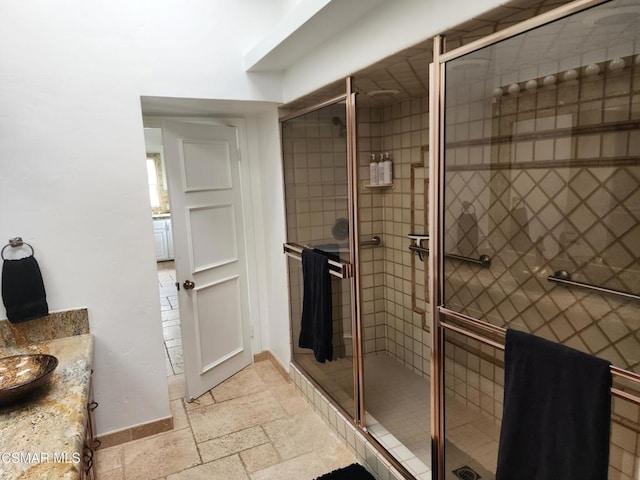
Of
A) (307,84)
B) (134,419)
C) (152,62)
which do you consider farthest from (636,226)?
(134,419)

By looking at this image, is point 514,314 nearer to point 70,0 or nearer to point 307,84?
point 307,84

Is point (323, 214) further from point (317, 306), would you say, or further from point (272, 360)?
point (272, 360)

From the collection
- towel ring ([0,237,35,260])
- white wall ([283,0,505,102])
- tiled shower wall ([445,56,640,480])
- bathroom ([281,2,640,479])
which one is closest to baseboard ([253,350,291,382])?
bathroom ([281,2,640,479])

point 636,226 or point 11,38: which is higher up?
point 11,38

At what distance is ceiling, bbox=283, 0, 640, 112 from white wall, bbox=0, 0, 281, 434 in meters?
0.86

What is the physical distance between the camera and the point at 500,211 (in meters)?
2.16

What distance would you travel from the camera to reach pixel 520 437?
138cm

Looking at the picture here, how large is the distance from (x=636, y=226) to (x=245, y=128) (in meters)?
2.63

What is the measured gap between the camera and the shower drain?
1875 mm

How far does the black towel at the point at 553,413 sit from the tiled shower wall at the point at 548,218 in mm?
441

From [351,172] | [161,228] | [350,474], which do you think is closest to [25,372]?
[350,474]

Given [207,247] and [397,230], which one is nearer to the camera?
[207,247]

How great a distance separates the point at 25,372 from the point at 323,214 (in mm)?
→ 1734

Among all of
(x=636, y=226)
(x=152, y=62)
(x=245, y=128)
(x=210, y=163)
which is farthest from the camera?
(x=245, y=128)
